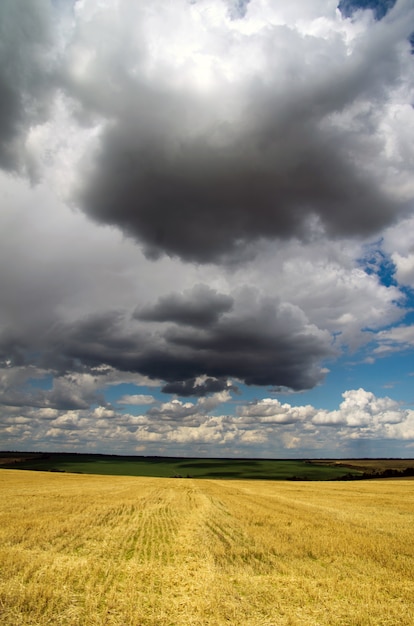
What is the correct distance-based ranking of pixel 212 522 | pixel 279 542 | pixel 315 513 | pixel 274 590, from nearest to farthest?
1. pixel 274 590
2. pixel 279 542
3. pixel 212 522
4. pixel 315 513

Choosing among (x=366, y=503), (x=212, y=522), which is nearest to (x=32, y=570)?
(x=212, y=522)

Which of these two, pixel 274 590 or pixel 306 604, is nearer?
pixel 306 604

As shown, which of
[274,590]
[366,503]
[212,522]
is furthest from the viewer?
[366,503]

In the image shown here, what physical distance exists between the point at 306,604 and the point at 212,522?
14.8 metres

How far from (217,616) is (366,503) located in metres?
33.4

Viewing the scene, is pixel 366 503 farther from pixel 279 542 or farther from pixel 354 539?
pixel 279 542

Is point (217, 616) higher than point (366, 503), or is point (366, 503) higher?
point (217, 616)

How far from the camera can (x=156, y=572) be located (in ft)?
43.9

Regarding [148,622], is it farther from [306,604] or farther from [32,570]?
[32,570]

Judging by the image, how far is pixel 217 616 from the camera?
9734mm

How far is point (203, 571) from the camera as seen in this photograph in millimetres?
13492

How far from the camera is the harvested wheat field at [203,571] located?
9906 mm

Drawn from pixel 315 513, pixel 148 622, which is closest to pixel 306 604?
pixel 148 622

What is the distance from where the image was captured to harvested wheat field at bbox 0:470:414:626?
32.5ft
